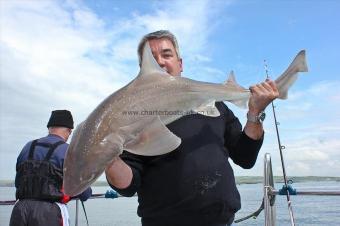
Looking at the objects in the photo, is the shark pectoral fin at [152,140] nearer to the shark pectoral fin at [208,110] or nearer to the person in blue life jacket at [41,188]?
the shark pectoral fin at [208,110]

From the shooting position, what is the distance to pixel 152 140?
2807 millimetres

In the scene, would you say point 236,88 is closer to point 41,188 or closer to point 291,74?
point 291,74

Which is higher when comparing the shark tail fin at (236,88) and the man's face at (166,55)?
the man's face at (166,55)

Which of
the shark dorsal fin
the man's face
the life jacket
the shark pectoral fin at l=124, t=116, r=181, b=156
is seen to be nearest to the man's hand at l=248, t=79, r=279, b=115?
the man's face

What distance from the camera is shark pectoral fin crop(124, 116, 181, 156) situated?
2764 mm

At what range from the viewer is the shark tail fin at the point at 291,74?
366 cm

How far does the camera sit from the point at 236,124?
13.3 ft

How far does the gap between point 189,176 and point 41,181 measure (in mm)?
3525

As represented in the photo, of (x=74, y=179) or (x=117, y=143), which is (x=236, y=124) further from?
(x=74, y=179)

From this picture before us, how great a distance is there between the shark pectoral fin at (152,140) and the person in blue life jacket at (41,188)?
355 cm

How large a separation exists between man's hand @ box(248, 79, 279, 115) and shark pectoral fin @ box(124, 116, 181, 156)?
1.12 meters

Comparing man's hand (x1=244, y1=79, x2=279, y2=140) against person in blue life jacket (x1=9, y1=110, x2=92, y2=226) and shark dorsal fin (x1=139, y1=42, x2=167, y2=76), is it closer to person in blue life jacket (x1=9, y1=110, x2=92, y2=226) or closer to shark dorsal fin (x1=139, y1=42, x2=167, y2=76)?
shark dorsal fin (x1=139, y1=42, x2=167, y2=76)

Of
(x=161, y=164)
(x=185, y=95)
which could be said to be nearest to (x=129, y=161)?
(x=161, y=164)

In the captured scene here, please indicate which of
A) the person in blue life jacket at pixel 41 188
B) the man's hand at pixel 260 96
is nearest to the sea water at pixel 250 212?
the person in blue life jacket at pixel 41 188
